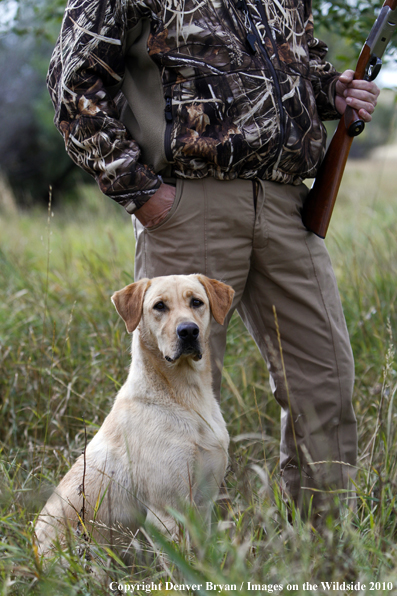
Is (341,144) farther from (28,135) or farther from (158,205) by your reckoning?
(28,135)

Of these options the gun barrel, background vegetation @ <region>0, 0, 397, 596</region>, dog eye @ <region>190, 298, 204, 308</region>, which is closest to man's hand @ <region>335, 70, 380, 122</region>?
the gun barrel

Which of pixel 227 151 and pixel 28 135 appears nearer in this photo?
pixel 227 151

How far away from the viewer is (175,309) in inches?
93.4

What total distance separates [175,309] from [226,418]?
1317mm

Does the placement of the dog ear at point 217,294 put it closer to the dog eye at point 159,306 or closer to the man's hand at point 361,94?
the dog eye at point 159,306

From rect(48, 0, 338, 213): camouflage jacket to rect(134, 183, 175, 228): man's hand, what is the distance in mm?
42

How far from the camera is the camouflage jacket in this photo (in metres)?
2.21

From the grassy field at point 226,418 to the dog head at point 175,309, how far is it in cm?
36

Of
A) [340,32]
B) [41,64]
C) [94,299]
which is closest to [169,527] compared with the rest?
[94,299]

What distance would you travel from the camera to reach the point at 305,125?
7.91 feet

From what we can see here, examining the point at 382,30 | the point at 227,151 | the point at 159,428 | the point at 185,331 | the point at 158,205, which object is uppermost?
the point at 382,30

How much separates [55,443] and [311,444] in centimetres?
161

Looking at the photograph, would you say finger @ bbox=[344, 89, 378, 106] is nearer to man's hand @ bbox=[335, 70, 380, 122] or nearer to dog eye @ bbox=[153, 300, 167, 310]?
man's hand @ bbox=[335, 70, 380, 122]

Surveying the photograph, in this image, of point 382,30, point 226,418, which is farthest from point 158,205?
point 226,418
